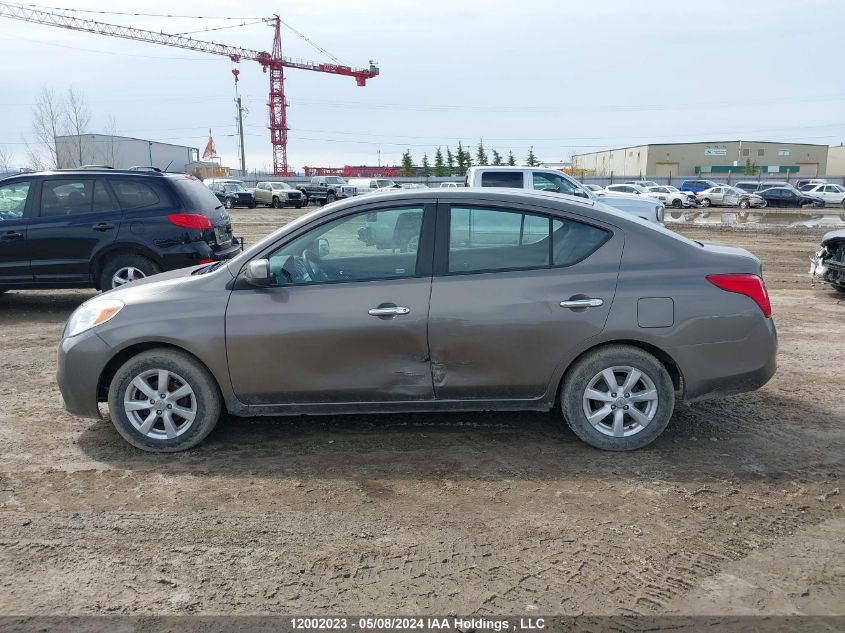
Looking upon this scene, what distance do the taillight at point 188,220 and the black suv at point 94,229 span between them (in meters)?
0.01

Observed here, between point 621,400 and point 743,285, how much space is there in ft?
3.52

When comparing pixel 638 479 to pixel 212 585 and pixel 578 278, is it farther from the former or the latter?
pixel 212 585

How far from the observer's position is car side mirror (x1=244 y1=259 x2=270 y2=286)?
4441mm

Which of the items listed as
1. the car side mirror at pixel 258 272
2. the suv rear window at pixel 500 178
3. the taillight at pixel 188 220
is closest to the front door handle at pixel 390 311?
the car side mirror at pixel 258 272

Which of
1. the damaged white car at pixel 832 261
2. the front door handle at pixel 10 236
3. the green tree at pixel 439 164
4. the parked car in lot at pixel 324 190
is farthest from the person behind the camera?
the green tree at pixel 439 164

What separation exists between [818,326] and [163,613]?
7.99 meters

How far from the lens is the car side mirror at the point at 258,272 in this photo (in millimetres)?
4441

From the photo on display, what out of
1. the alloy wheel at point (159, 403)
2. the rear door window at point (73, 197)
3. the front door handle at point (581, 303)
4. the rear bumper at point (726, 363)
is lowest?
the alloy wheel at point (159, 403)

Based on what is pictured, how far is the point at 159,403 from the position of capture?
4570 millimetres

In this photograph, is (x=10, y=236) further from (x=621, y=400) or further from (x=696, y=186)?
(x=696, y=186)

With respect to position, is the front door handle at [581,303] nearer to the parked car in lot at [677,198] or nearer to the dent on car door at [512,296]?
the dent on car door at [512,296]

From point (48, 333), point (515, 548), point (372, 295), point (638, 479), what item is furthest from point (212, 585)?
point (48, 333)

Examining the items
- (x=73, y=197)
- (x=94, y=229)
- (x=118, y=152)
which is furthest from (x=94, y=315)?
(x=118, y=152)

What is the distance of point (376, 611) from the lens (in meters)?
2.95
